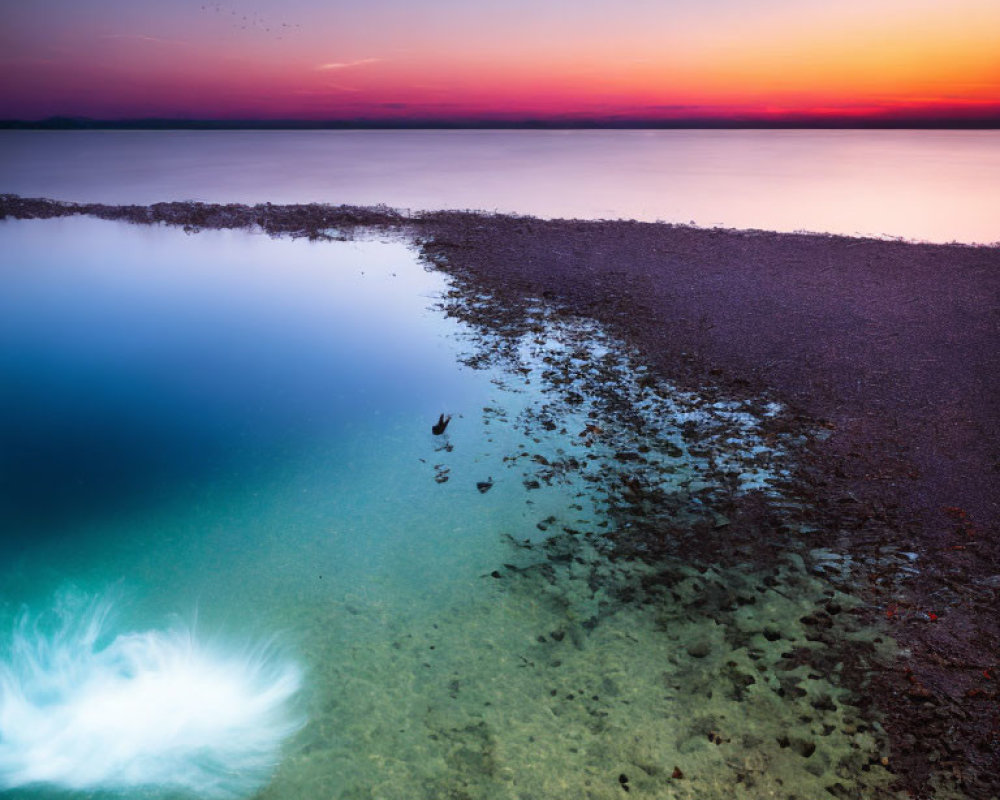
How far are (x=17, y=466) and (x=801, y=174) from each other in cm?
4780

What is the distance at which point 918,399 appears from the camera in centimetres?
847

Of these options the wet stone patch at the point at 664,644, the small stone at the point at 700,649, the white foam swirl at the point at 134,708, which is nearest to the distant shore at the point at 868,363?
the wet stone patch at the point at 664,644

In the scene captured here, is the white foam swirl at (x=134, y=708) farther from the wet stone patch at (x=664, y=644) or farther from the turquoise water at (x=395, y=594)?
the wet stone patch at (x=664, y=644)

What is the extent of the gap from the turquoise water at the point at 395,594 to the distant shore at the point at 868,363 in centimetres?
53

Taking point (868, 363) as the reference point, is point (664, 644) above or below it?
below

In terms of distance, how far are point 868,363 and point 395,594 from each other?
8.27 m

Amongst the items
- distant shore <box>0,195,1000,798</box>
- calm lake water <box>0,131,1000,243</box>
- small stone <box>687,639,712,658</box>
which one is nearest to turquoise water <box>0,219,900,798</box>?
small stone <box>687,639,712,658</box>

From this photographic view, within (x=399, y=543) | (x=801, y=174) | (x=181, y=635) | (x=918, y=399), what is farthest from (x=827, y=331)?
(x=801, y=174)

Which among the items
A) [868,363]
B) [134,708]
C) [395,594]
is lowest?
[134,708]

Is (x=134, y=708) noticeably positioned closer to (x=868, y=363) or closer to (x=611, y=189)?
(x=868, y=363)

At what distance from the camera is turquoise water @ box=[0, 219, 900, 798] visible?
3.88m

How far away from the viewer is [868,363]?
382 inches

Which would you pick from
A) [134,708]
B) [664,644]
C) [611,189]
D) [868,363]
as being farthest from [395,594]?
[611,189]

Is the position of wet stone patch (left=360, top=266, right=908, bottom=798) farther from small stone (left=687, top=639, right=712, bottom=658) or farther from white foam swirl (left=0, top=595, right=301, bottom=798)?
white foam swirl (left=0, top=595, right=301, bottom=798)
